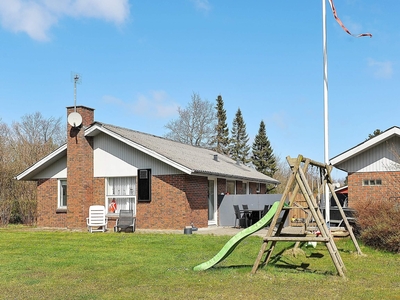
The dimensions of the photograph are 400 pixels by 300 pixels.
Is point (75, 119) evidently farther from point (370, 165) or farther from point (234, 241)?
point (234, 241)

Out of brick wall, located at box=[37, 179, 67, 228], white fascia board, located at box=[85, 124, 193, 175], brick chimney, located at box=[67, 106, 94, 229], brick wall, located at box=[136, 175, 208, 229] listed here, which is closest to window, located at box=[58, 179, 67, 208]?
brick wall, located at box=[37, 179, 67, 228]

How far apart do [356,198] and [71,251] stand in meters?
11.5

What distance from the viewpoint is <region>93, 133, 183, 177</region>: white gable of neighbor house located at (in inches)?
736

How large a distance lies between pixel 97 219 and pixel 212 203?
508 cm

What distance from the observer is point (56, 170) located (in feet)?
69.4

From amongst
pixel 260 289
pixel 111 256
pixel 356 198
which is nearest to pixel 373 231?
pixel 260 289

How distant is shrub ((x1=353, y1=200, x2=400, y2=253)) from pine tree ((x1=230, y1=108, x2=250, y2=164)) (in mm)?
41339

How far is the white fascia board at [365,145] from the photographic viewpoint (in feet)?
55.6

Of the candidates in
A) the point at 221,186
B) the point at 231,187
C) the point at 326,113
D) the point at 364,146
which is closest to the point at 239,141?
the point at 231,187

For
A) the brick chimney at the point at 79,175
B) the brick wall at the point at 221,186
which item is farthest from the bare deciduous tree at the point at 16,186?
the brick wall at the point at 221,186

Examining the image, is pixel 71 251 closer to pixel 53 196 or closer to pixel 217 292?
pixel 217 292

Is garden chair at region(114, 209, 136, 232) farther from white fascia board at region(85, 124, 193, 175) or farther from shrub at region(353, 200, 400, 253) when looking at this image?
shrub at region(353, 200, 400, 253)

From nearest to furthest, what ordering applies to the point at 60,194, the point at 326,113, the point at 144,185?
the point at 326,113 < the point at 144,185 < the point at 60,194

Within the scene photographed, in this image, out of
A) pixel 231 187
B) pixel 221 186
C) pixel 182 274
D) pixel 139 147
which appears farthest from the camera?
pixel 231 187
